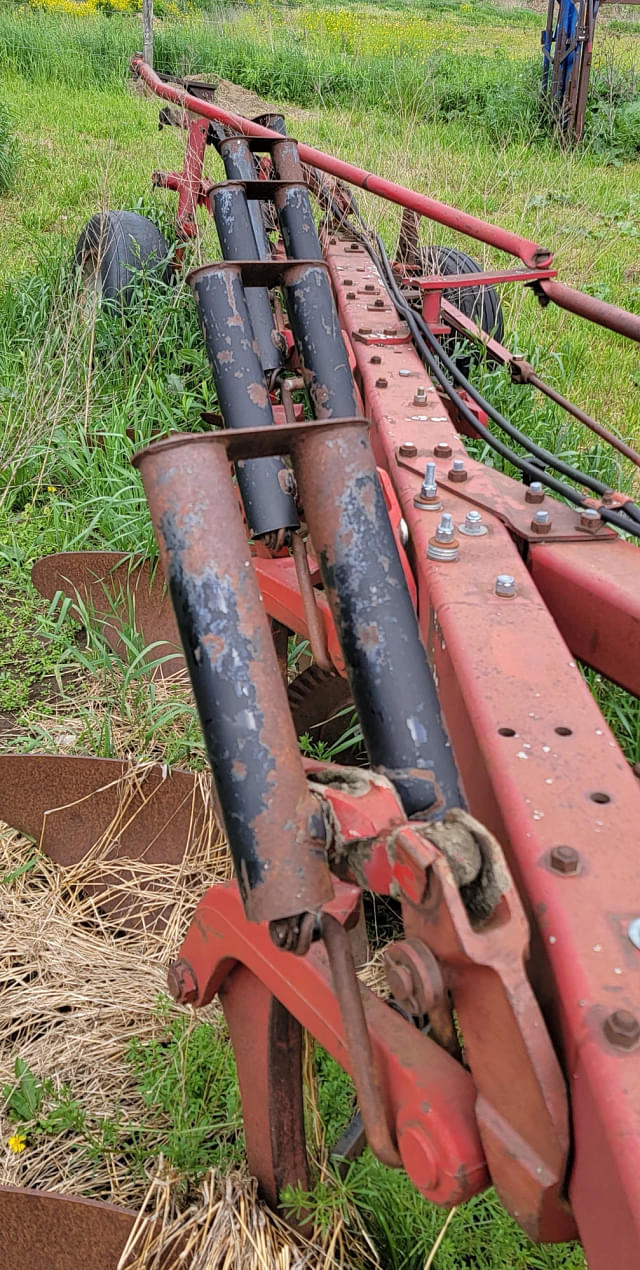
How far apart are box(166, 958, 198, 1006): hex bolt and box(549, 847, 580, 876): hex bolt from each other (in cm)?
63

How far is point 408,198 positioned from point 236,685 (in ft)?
7.98

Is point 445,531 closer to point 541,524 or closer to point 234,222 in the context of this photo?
point 541,524

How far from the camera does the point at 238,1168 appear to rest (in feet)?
5.11

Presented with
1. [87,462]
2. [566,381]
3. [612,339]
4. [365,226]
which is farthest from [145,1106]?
[612,339]

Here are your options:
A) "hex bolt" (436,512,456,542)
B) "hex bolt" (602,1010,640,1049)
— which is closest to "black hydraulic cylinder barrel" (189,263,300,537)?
"hex bolt" (436,512,456,542)

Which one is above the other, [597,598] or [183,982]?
[597,598]

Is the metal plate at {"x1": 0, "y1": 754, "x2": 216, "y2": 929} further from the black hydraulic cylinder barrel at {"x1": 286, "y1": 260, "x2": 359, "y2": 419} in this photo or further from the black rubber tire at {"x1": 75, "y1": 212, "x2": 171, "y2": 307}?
the black rubber tire at {"x1": 75, "y1": 212, "x2": 171, "y2": 307}

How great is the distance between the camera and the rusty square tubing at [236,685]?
0.92m

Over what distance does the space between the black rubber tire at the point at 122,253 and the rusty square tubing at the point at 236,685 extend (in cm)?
346

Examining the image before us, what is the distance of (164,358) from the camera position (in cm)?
416

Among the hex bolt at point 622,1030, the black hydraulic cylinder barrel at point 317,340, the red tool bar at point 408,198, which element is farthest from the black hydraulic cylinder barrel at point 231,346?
the red tool bar at point 408,198

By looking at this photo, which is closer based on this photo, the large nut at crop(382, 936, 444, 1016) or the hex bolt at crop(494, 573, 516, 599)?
the large nut at crop(382, 936, 444, 1016)

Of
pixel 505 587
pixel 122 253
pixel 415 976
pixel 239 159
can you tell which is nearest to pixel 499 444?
pixel 505 587

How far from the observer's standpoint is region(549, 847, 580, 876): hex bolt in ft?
3.16
